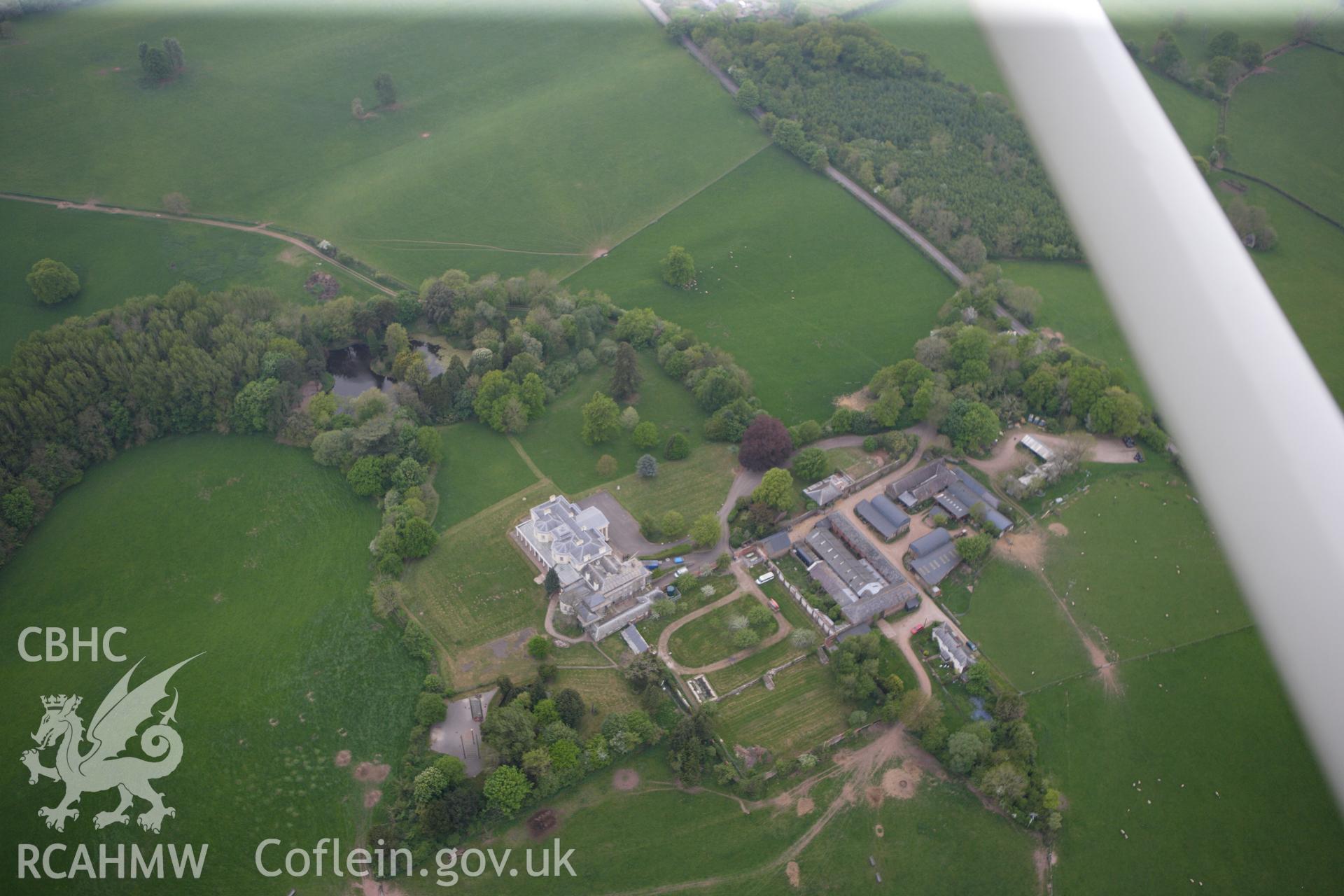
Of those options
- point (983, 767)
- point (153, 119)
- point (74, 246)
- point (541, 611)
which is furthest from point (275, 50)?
point (983, 767)

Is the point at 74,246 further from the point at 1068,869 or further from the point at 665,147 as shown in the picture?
the point at 1068,869

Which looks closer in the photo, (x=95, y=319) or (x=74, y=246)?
(x=95, y=319)

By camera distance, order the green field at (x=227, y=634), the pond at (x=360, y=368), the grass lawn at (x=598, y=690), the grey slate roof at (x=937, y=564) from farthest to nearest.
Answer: the pond at (x=360, y=368) → the grey slate roof at (x=937, y=564) → the grass lawn at (x=598, y=690) → the green field at (x=227, y=634)

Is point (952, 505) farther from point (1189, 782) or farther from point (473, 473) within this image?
point (473, 473)

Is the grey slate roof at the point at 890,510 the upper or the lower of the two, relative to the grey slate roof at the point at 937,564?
A: upper

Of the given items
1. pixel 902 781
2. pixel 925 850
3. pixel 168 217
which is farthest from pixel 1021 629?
pixel 168 217

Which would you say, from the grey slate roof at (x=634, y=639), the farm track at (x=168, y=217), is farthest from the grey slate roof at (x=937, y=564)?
the farm track at (x=168, y=217)

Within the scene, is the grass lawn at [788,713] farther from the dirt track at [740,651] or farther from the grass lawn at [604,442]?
the grass lawn at [604,442]

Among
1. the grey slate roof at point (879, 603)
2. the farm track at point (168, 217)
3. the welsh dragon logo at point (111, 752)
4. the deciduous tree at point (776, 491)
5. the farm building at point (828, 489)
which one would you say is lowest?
the welsh dragon logo at point (111, 752)
